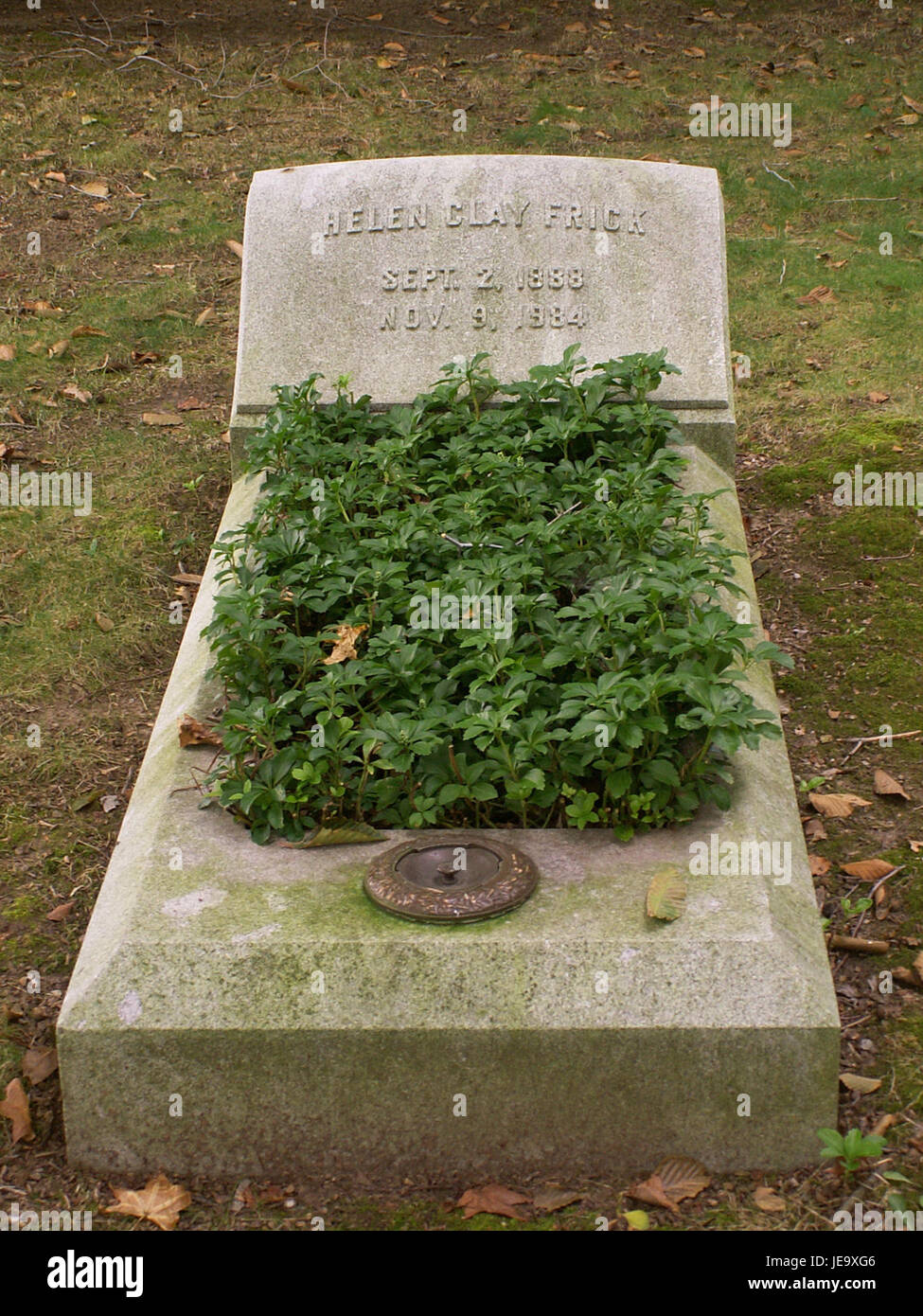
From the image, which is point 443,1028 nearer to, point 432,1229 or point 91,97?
point 432,1229

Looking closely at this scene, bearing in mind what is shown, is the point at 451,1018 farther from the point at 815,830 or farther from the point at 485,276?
the point at 485,276

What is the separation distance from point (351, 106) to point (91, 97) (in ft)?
6.21

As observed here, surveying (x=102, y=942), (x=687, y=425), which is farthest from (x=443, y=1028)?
(x=687, y=425)

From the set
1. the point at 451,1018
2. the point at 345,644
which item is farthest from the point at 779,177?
the point at 451,1018

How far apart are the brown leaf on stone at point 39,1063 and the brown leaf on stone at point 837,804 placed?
2.37m

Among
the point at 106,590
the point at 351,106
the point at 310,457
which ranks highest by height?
the point at 351,106

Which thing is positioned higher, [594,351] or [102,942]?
[594,351]

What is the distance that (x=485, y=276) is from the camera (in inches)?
209

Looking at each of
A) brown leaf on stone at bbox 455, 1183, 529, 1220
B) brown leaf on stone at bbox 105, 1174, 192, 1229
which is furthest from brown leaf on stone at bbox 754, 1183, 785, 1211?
brown leaf on stone at bbox 105, 1174, 192, 1229

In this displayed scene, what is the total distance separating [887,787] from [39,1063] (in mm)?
2650

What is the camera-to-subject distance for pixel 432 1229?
2.73 meters

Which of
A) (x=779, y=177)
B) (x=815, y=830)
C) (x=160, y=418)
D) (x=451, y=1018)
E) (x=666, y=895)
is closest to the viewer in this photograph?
Result: (x=451, y=1018)

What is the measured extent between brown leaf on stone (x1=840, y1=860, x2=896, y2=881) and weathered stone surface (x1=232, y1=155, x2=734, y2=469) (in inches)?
85.7

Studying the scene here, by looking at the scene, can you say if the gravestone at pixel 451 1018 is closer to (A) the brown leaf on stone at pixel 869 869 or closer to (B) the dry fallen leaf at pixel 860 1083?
(B) the dry fallen leaf at pixel 860 1083
